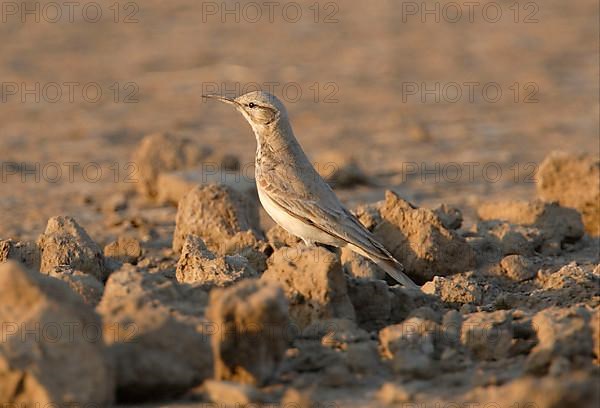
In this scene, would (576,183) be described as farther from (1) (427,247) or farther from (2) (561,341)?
(2) (561,341)

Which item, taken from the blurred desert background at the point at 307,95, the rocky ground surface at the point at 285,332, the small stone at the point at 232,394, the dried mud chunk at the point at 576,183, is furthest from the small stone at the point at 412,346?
the dried mud chunk at the point at 576,183

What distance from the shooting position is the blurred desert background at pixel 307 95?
40.6ft

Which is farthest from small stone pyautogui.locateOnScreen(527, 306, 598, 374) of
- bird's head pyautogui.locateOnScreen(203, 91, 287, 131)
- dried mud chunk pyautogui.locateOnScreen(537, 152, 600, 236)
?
dried mud chunk pyautogui.locateOnScreen(537, 152, 600, 236)

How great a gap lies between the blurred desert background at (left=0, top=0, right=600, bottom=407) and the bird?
152cm

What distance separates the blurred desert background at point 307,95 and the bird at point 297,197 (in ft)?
4.98

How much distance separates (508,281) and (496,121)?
324 inches

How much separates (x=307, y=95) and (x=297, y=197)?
963 centimetres

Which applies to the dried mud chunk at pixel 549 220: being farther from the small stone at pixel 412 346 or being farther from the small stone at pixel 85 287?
the small stone at pixel 85 287

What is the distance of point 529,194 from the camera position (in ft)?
39.3

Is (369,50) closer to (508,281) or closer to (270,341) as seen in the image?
(508,281)

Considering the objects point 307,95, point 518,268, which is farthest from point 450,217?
point 307,95

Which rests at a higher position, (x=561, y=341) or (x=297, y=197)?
(x=297, y=197)

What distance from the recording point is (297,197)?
25.7 ft

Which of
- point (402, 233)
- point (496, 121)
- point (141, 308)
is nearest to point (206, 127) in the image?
point (496, 121)
